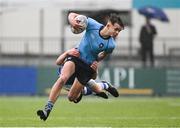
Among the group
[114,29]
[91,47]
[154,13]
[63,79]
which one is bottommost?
[154,13]

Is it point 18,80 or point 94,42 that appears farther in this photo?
point 18,80

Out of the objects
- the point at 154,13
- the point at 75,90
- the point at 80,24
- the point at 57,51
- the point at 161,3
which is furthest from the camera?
the point at 57,51

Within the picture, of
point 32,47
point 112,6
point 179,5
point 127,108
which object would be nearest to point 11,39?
point 32,47

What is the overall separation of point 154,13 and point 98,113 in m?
9.57

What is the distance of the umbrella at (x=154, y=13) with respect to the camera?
2661 centimetres

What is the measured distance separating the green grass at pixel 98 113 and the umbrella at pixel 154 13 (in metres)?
3.64

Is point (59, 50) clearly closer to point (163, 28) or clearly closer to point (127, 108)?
point (163, 28)

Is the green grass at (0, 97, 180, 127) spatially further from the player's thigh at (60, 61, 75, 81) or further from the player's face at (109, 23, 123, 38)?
the player's face at (109, 23, 123, 38)

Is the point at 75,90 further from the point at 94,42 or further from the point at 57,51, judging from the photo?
the point at 57,51

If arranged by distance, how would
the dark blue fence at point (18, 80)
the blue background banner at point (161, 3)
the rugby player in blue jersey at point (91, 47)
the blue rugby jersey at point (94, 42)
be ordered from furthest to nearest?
the dark blue fence at point (18, 80) < the blue background banner at point (161, 3) < the blue rugby jersey at point (94, 42) < the rugby player in blue jersey at point (91, 47)

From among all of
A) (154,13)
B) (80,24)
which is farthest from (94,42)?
(154,13)

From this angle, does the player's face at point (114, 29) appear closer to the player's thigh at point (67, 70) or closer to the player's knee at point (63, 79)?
the player's thigh at point (67, 70)

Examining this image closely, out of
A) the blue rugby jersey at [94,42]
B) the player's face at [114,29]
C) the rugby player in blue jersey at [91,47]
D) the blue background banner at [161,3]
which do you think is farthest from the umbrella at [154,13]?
the player's face at [114,29]

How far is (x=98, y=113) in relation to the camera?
1791cm
